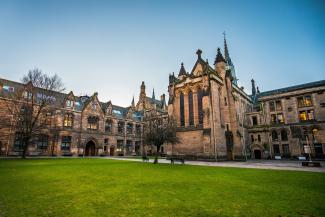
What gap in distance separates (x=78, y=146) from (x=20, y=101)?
591 inches

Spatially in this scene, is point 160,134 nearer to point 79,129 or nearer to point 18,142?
point 79,129

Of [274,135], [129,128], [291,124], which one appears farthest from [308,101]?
[129,128]

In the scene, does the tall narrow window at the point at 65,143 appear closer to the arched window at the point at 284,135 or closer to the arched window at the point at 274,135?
the arched window at the point at 274,135

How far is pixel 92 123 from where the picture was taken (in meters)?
46.1

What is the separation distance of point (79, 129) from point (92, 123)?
3.90 m

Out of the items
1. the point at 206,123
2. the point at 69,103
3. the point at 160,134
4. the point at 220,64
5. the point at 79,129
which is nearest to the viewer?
the point at 160,134

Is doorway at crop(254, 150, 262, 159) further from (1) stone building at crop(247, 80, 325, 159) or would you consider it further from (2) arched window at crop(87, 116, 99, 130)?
(2) arched window at crop(87, 116, 99, 130)

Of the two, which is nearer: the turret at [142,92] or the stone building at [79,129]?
the stone building at [79,129]

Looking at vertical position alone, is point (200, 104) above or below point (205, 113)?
above

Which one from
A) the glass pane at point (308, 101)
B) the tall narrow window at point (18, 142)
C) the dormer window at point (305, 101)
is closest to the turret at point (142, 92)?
the tall narrow window at point (18, 142)

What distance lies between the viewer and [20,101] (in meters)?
33.2

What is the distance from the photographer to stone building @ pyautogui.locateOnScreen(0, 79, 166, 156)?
3338cm

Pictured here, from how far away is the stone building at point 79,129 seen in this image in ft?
109

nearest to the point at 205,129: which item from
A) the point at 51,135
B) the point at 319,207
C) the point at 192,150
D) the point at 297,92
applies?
the point at 192,150
